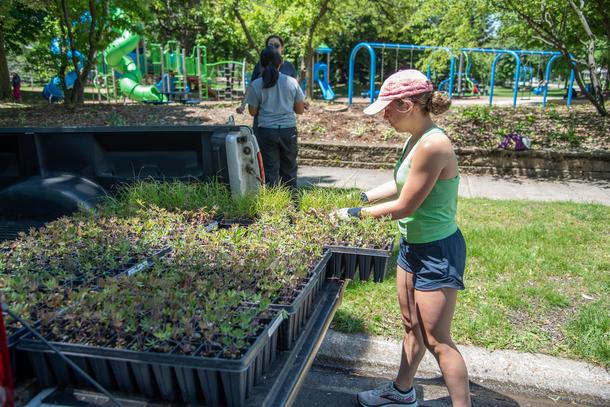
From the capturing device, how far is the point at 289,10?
1400 cm

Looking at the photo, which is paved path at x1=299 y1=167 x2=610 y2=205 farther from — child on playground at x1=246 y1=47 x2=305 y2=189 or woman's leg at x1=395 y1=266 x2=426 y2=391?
woman's leg at x1=395 y1=266 x2=426 y2=391

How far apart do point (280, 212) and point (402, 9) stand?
1537 cm

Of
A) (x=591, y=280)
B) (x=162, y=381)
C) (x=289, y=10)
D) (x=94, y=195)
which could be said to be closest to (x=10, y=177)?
(x=94, y=195)

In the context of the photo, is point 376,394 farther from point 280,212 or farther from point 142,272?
point 142,272

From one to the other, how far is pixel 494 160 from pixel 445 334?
7144 millimetres

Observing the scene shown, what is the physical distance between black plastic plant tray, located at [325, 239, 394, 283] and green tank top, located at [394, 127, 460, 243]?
26 cm

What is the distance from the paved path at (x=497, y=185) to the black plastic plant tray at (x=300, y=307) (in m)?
4.95

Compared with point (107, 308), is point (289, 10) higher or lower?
higher

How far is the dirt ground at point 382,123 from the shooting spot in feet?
32.2

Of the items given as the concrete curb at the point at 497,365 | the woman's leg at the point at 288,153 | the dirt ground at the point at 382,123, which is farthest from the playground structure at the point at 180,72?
the concrete curb at the point at 497,365

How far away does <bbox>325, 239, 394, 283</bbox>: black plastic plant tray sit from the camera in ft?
9.27

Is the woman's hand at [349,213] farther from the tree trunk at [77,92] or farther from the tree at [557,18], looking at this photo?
the tree trunk at [77,92]

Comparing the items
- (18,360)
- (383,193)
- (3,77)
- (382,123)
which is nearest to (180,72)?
(3,77)

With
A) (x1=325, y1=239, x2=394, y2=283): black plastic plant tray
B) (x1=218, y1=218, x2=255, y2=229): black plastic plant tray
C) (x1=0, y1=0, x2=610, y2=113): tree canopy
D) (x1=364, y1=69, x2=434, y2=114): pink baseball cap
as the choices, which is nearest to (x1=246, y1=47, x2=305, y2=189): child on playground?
(x1=218, y1=218, x2=255, y2=229): black plastic plant tray
